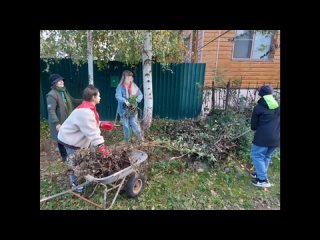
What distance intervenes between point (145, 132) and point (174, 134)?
0.73 m

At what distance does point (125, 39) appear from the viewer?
471cm

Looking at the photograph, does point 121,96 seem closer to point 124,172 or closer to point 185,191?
point 124,172

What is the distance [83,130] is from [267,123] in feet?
9.06

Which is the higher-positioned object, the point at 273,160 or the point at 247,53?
the point at 247,53

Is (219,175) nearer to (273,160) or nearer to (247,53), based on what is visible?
(273,160)

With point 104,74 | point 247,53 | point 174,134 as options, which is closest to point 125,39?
point 104,74

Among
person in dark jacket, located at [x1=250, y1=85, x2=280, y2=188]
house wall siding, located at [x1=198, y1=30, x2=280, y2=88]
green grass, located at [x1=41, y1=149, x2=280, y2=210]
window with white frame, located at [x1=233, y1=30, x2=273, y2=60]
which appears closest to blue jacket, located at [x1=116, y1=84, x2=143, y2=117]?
green grass, located at [x1=41, y1=149, x2=280, y2=210]

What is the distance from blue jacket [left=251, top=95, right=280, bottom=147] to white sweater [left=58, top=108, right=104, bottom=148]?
246cm

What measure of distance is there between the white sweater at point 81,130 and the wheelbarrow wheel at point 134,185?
2.38 ft

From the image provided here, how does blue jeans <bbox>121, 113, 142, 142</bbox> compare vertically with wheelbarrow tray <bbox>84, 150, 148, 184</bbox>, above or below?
above

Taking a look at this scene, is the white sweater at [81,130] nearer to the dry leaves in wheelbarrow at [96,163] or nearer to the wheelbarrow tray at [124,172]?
the dry leaves in wheelbarrow at [96,163]

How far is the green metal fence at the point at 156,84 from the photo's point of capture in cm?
620

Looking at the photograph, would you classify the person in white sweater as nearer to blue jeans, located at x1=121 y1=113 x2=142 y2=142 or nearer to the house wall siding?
blue jeans, located at x1=121 y1=113 x2=142 y2=142

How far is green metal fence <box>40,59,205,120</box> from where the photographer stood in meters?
6.20
